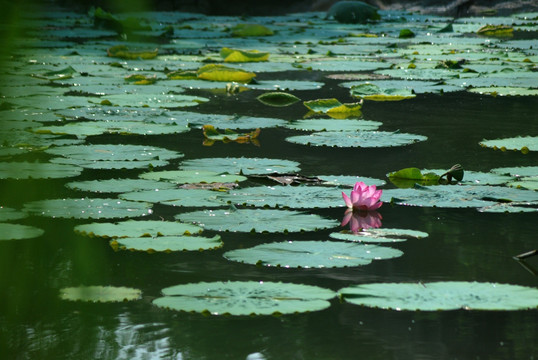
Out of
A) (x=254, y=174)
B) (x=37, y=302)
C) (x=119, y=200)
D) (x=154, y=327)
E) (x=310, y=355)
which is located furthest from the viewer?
(x=254, y=174)

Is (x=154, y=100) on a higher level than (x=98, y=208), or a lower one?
lower

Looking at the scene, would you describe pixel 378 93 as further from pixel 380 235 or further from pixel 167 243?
pixel 167 243

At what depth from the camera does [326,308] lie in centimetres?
157

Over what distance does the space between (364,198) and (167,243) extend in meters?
0.55

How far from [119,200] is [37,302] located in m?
0.76

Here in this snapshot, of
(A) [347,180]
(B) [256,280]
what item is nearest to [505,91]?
(A) [347,180]

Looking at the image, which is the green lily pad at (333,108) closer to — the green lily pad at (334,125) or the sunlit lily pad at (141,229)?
the green lily pad at (334,125)

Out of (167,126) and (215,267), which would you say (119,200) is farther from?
(167,126)

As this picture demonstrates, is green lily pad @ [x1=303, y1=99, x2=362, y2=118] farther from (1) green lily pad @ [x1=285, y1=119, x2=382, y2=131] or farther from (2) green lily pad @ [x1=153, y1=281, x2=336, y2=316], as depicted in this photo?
(2) green lily pad @ [x1=153, y1=281, x2=336, y2=316]

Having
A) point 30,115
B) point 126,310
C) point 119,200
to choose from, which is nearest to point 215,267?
point 126,310

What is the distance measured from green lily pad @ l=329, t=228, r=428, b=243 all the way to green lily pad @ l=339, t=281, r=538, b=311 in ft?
1.18

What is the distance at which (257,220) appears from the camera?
2.15 metres

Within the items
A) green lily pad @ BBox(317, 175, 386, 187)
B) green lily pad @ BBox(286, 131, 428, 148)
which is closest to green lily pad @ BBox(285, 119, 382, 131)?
green lily pad @ BBox(286, 131, 428, 148)

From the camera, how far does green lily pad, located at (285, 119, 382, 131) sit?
138 inches
